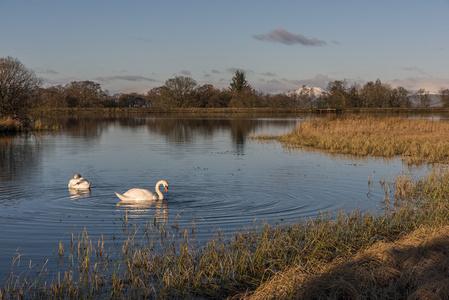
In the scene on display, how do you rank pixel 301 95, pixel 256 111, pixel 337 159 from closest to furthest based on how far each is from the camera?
pixel 337 159
pixel 256 111
pixel 301 95

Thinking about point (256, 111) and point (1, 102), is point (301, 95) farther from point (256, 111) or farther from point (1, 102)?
point (1, 102)

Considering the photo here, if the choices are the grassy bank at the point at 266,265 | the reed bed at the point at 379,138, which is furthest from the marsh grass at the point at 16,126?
the grassy bank at the point at 266,265

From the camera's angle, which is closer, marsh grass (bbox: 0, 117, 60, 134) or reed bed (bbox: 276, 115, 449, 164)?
reed bed (bbox: 276, 115, 449, 164)

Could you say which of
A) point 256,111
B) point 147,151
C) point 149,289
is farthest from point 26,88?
point 256,111

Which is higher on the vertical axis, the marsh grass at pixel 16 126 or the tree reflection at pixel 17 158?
the marsh grass at pixel 16 126

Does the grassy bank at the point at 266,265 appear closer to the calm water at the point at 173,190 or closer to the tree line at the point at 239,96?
the calm water at the point at 173,190

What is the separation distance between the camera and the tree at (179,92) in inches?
5340

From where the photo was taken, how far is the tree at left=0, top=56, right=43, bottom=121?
48.1 meters

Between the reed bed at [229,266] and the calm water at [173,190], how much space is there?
0.83 m

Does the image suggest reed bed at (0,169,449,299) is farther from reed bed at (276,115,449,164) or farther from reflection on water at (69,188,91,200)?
reed bed at (276,115,449,164)

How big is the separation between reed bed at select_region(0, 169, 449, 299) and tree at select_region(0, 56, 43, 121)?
42139 millimetres

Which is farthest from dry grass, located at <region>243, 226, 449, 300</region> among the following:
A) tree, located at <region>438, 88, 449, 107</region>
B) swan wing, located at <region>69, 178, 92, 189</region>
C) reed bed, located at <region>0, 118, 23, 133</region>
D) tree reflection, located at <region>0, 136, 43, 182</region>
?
tree, located at <region>438, 88, 449, 107</region>

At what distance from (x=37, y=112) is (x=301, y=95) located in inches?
4436

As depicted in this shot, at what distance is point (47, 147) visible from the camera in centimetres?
3341
